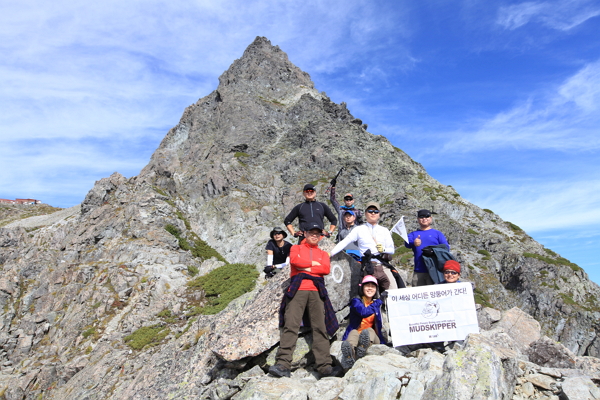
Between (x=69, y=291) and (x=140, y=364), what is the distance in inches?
586

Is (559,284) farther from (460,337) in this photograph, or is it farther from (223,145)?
(223,145)

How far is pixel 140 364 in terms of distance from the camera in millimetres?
13656

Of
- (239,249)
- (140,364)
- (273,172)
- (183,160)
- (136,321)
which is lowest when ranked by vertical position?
(140,364)

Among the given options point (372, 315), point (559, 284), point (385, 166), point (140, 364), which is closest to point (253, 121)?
point (385, 166)

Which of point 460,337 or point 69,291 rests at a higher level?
point 69,291

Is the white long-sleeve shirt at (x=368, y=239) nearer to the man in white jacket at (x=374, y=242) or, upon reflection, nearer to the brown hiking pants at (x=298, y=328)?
the man in white jacket at (x=374, y=242)

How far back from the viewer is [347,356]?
6863 mm

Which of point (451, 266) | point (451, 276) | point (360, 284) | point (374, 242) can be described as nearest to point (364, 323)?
point (360, 284)

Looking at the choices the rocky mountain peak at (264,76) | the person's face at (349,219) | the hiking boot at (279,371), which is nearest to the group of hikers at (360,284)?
the hiking boot at (279,371)

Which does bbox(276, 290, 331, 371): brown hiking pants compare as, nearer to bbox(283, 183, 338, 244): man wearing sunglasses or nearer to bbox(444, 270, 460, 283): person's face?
bbox(283, 183, 338, 244): man wearing sunglasses

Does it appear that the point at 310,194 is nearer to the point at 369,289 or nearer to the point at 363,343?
the point at 369,289

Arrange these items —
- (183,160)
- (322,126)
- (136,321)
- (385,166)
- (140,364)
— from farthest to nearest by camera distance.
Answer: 1. (183,160)
2. (322,126)
3. (385,166)
4. (136,321)
5. (140,364)

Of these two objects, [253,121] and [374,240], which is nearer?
[374,240]

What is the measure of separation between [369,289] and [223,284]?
14042 mm
